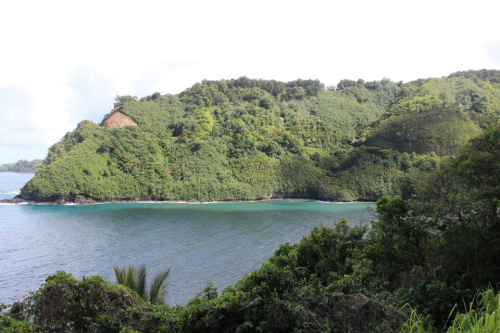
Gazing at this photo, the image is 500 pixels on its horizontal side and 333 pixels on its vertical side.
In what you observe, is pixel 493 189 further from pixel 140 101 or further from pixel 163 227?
pixel 140 101

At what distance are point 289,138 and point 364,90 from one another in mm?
55651

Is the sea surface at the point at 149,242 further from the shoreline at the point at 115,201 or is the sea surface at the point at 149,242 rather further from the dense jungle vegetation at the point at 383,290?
the shoreline at the point at 115,201

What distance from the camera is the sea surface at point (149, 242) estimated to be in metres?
21.6

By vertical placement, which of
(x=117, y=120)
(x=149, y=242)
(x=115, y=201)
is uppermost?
(x=117, y=120)

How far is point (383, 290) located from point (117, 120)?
83.9 m

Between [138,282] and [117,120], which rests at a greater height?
[117,120]

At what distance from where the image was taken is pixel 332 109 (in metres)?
113

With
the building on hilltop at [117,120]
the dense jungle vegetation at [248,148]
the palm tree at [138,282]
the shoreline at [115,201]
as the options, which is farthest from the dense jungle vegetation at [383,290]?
the building on hilltop at [117,120]

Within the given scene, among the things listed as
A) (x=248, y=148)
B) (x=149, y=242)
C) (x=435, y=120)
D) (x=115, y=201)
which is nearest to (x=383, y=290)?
(x=149, y=242)

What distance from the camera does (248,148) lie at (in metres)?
81.4

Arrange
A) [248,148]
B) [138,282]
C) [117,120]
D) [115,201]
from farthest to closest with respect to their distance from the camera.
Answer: [117,120], [248,148], [115,201], [138,282]

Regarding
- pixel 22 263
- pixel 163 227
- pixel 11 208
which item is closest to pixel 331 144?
pixel 163 227

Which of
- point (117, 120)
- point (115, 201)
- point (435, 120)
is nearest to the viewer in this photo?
point (115, 201)

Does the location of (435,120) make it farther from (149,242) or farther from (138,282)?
(138,282)
